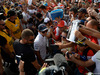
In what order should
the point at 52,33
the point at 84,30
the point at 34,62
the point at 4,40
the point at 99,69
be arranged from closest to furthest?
the point at 99,69 → the point at 84,30 → the point at 34,62 → the point at 4,40 → the point at 52,33

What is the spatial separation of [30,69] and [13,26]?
1.76 meters

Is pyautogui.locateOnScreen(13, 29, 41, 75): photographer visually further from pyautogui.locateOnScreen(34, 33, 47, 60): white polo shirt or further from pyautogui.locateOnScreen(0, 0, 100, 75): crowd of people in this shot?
pyautogui.locateOnScreen(34, 33, 47, 60): white polo shirt

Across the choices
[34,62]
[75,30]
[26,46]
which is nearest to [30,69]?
[34,62]

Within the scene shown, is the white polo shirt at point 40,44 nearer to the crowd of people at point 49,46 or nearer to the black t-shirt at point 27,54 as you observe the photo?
the crowd of people at point 49,46

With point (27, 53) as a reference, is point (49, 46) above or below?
above

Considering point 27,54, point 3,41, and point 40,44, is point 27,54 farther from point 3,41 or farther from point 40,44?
point 3,41

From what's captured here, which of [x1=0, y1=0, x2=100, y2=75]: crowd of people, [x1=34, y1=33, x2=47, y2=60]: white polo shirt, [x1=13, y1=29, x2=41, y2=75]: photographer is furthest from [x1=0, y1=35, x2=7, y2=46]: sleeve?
[x1=34, y1=33, x2=47, y2=60]: white polo shirt

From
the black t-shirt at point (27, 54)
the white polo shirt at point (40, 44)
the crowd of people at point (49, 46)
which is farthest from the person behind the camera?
the white polo shirt at point (40, 44)

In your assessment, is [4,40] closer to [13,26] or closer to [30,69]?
[13,26]

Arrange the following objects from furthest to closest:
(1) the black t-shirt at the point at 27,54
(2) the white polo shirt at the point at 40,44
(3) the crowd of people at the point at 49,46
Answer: (2) the white polo shirt at the point at 40,44 < (1) the black t-shirt at the point at 27,54 < (3) the crowd of people at the point at 49,46

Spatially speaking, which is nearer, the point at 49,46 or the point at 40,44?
the point at 49,46

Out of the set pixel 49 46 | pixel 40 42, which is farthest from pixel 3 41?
pixel 49 46

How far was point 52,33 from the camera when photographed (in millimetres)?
2715

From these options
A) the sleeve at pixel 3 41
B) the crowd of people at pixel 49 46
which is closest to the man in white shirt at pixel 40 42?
the crowd of people at pixel 49 46
